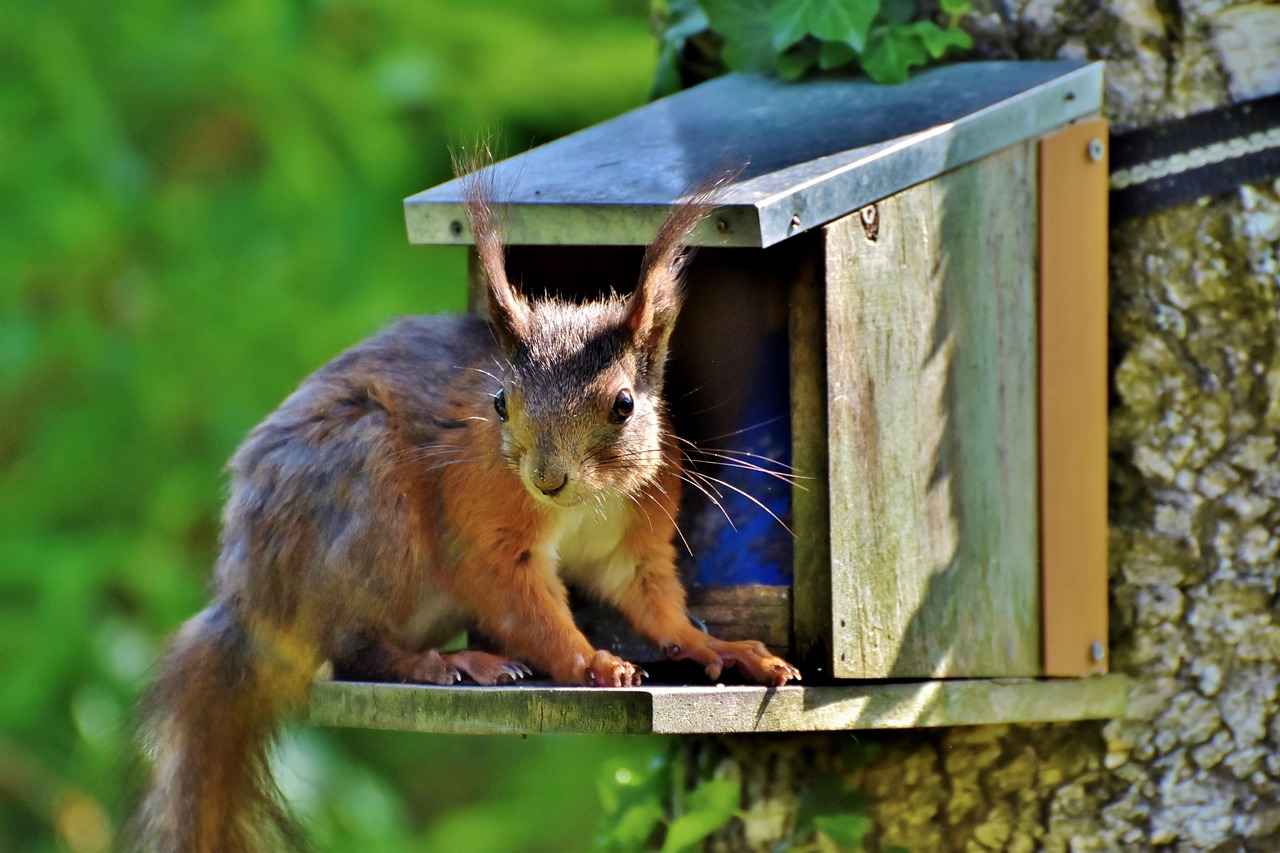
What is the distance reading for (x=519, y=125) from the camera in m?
4.45

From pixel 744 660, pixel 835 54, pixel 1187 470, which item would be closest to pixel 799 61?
pixel 835 54

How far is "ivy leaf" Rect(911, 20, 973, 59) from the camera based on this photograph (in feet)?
8.14

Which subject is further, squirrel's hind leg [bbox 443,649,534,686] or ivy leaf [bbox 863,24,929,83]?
ivy leaf [bbox 863,24,929,83]

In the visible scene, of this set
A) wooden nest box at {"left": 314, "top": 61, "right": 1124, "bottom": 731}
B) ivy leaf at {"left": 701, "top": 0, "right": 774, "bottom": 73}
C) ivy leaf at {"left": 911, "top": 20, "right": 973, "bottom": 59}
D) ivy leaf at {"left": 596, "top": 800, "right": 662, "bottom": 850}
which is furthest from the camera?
ivy leaf at {"left": 596, "top": 800, "right": 662, "bottom": 850}

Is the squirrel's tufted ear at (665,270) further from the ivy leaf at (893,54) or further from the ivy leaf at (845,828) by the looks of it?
the ivy leaf at (845,828)

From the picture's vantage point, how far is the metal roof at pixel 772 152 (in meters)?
2.08

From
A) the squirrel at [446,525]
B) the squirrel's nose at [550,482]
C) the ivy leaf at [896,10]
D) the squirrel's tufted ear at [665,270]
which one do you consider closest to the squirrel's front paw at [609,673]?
the squirrel at [446,525]

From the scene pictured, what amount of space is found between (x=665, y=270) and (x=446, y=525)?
51cm

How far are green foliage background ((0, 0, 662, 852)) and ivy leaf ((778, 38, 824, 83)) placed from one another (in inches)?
57.0

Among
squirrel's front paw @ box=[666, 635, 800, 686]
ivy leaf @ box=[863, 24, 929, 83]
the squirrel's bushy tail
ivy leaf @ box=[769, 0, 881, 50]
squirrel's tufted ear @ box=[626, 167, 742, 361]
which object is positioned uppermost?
ivy leaf @ box=[769, 0, 881, 50]

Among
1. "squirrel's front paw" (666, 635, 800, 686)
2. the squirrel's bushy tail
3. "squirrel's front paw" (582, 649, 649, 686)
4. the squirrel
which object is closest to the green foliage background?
the squirrel's bushy tail

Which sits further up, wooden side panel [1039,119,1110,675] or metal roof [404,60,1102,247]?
metal roof [404,60,1102,247]

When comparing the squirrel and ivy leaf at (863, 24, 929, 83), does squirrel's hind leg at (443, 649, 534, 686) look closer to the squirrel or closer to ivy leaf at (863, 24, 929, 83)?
the squirrel

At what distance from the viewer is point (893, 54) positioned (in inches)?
98.5
